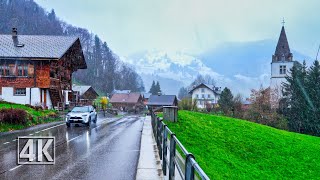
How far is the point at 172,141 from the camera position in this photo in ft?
23.9

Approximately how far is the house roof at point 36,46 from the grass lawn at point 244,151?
23692mm

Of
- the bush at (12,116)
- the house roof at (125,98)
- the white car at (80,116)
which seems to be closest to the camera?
the bush at (12,116)

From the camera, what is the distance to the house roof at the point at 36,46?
40.8 metres

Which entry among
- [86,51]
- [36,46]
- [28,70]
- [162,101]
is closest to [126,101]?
[162,101]

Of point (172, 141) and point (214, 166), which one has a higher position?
point (172, 141)

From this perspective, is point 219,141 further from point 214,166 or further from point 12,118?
point 12,118

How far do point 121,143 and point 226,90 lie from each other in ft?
194

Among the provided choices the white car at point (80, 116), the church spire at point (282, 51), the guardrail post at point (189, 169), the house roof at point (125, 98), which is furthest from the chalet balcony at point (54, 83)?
the house roof at point (125, 98)

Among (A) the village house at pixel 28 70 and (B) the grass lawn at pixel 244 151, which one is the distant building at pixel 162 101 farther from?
(B) the grass lawn at pixel 244 151

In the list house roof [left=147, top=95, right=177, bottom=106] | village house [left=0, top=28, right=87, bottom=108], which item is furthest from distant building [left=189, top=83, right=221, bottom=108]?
village house [left=0, top=28, right=87, bottom=108]

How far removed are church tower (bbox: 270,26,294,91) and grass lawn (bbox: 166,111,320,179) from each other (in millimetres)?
75676

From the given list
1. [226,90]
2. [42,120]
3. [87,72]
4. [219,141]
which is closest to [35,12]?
[87,72]

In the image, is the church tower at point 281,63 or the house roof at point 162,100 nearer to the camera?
the church tower at point 281,63

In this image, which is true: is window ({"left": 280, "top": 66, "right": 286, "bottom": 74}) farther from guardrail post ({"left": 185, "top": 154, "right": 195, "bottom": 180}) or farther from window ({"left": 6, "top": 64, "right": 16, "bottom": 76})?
guardrail post ({"left": 185, "top": 154, "right": 195, "bottom": 180})
